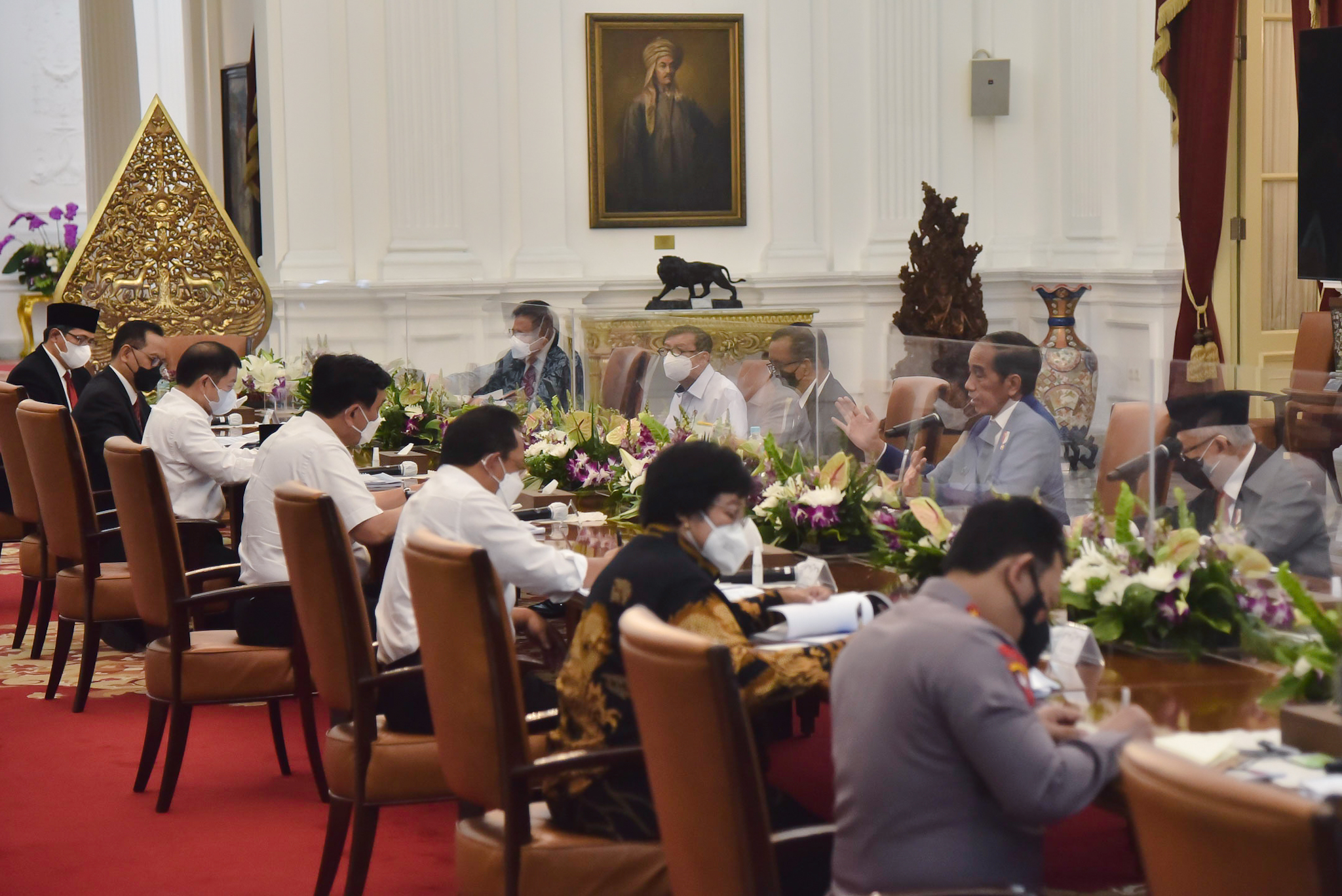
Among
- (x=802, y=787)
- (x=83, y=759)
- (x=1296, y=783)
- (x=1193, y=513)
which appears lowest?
(x=83, y=759)

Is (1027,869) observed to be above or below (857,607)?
below

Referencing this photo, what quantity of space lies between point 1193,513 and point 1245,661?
499mm

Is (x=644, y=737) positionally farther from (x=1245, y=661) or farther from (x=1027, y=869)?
(x=1245, y=661)

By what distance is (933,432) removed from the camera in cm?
482

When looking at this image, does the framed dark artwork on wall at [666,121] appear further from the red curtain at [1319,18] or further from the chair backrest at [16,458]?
the chair backrest at [16,458]

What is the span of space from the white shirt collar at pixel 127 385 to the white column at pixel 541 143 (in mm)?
4580

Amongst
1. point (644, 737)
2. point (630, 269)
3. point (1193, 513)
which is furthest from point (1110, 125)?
point (644, 737)

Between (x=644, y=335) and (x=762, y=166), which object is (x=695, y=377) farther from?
(x=762, y=166)

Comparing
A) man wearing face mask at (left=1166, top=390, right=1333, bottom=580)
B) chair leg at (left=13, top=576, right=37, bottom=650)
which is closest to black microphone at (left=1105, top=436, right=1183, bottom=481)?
man wearing face mask at (left=1166, top=390, right=1333, bottom=580)

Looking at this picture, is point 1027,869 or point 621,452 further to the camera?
point 621,452

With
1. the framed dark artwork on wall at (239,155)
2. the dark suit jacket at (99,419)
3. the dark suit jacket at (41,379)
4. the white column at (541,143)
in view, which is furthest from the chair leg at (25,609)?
the framed dark artwork on wall at (239,155)

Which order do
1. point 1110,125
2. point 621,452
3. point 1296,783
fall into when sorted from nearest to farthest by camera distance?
point 1296,783 < point 621,452 < point 1110,125

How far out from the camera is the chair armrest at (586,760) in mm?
2811

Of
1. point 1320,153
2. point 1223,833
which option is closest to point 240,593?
point 1223,833
